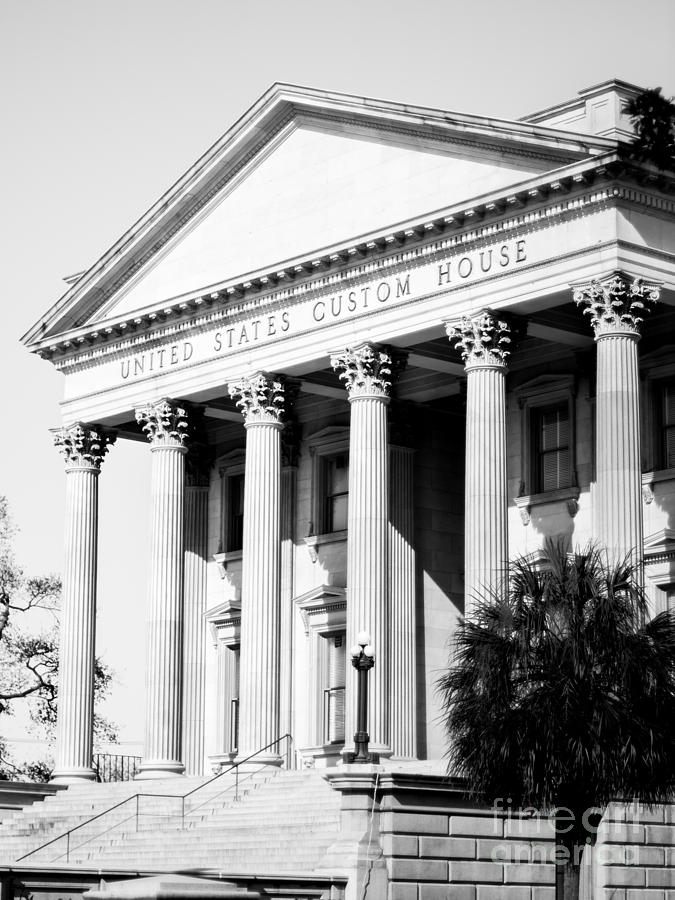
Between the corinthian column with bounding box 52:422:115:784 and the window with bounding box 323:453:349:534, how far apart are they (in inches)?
243

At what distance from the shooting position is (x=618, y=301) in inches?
1449

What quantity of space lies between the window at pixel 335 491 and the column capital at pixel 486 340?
11.2 m

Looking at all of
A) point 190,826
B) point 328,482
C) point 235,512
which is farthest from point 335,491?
point 190,826

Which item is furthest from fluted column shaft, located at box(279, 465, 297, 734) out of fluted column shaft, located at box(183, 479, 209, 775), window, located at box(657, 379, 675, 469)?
window, located at box(657, 379, 675, 469)

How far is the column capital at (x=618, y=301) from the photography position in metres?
36.8

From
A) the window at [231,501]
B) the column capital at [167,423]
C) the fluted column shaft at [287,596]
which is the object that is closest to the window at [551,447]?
the fluted column shaft at [287,596]

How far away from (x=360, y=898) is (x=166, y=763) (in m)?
15.1

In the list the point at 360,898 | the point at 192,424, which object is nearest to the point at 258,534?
the point at 192,424

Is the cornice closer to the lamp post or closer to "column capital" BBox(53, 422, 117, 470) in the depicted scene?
"column capital" BBox(53, 422, 117, 470)

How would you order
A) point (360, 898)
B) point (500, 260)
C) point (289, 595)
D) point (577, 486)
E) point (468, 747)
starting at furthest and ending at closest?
point (289, 595) → point (577, 486) → point (500, 260) → point (360, 898) → point (468, 747)

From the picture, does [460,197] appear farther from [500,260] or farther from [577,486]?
[577,486]

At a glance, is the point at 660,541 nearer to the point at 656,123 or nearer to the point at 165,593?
the point at 165,593

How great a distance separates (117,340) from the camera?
49.4 metres

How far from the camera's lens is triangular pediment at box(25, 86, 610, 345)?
40094 millimetres
